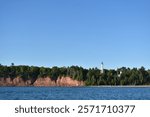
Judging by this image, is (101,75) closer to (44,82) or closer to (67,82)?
(67,82)

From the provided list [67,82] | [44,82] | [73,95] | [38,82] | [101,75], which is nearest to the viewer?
[73,95]

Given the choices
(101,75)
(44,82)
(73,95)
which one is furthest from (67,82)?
(73,95)

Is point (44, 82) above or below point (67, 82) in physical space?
above

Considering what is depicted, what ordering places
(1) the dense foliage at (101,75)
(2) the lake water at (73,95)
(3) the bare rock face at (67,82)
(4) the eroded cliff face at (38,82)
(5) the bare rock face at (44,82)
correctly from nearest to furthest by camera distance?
(2) the lake water at (73,95)
(1) the dense foliage at (101,75)
(3) the bare rock face at (67,82)
(4) the eroded cliff face at (38,82)
(5) the bare rock face at (44,82)

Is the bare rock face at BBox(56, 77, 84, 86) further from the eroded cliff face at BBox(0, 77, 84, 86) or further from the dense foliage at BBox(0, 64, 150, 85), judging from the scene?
the dense foliage at BBox(0, 64, 150, 85)

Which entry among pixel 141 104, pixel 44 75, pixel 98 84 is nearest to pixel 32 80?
pixel 44 75

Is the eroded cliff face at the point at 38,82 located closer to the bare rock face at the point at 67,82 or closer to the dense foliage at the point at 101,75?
the bare rock face at the point at 67,82

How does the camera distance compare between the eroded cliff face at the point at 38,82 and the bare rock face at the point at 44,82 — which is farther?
the bare rock face at the point at 44,82

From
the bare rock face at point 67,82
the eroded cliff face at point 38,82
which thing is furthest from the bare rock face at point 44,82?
the bare rock face at point 67,82

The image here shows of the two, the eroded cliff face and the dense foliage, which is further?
the eroded cliff face

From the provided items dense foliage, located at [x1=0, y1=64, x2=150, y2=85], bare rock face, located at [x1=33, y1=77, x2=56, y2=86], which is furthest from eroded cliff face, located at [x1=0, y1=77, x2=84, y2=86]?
dense foliage, located at [x1=0, y1=64, x2=150, y2=85]

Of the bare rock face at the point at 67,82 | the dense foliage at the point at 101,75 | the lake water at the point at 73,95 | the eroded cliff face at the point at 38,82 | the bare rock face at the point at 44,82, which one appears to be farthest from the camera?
the bare rock face at the point at 44,82

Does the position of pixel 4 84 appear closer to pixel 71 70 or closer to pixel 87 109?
pixel 71 70

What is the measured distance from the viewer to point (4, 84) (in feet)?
578
